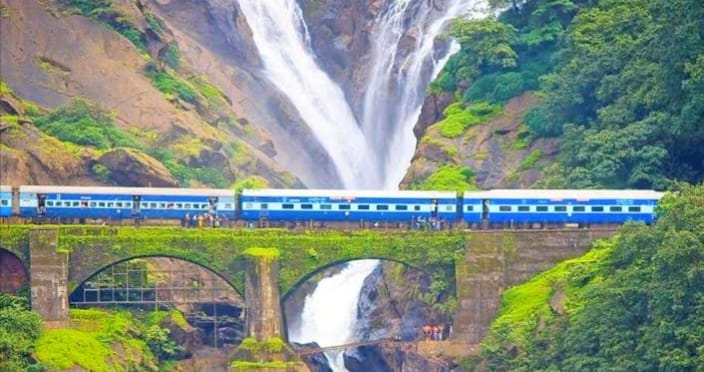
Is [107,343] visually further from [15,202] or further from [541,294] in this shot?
[541,294]

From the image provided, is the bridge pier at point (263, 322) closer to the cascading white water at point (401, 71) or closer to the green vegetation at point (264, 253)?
the green vegetation at point (264, 253)

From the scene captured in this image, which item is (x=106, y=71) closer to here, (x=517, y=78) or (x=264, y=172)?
(x=264, y=172)

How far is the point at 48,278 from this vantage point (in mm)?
117875

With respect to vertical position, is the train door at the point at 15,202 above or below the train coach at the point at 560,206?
above

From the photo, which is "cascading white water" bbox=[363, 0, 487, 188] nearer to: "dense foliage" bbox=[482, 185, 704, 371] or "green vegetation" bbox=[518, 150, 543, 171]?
"green vegetation" bbox=[518, 150, 543, 171]

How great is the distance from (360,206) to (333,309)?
12.0 meters

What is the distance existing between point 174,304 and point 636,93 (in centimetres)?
2120

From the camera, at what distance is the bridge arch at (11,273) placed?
393 feet

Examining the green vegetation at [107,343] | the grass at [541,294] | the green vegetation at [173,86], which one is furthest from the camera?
the green vegetation at [173,86]

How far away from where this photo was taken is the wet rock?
12975 cm

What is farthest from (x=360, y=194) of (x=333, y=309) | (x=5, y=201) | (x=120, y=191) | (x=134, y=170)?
(x=5, y=201)

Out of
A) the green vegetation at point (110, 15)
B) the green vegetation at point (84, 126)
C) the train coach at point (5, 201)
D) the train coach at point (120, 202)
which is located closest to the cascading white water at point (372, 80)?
the green vegetation at point (110, 15)

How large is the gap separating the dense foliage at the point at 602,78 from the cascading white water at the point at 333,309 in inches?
382

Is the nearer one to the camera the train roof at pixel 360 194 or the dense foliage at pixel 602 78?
the train roof at pixel 360 194
